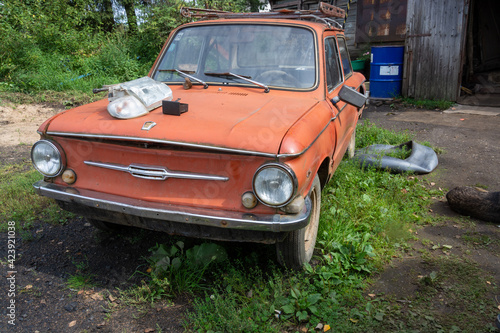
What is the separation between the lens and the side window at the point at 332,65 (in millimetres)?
3621

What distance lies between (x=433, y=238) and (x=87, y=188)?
9.35 feet

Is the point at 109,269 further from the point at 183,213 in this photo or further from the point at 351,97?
the point at 351,97

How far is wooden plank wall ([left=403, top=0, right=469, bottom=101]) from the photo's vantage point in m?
8.67

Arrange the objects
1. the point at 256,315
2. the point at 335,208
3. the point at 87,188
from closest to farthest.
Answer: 1. the point at 256,315
2. the point at 87,188
3. the point at 335,208

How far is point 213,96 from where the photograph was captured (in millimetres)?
3189

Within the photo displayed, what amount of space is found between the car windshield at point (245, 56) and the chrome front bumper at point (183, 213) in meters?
1.29

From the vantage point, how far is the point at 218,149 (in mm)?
2340

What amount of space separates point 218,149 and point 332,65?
2.06m

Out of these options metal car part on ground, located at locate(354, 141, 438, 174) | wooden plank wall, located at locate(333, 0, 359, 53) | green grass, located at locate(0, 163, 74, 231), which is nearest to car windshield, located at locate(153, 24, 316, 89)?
green grass, located at locate(0, 163, 74, 231)

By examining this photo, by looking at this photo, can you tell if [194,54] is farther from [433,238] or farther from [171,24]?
[171,24]

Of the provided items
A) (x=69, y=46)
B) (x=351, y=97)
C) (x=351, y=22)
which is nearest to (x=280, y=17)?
(x=351, y=97)

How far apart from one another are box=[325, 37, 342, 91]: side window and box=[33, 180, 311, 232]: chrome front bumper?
1487 mm

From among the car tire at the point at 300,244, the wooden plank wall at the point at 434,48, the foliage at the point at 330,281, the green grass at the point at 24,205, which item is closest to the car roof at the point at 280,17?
the car tire at the point at 300,244

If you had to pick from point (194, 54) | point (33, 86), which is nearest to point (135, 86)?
point (194, 54)
